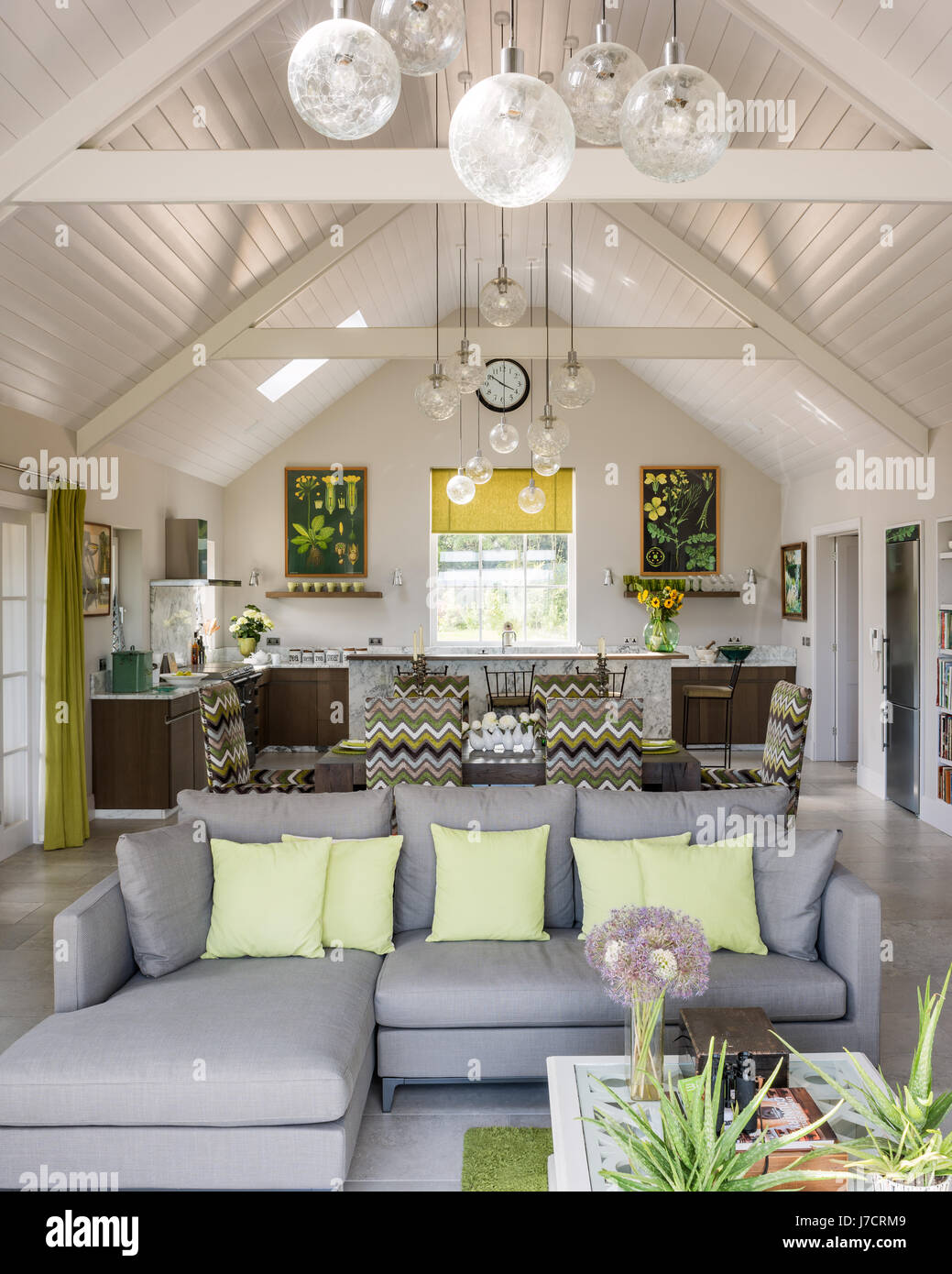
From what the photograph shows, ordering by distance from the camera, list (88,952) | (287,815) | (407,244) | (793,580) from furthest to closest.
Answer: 1. (793,580)
2. (407,244)
3. (287,815)
4. (88,952)

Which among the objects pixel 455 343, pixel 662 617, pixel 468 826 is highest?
pixel 455 343

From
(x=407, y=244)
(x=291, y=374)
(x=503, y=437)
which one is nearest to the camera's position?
(x=503, y=437)

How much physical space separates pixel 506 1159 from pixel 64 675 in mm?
4510

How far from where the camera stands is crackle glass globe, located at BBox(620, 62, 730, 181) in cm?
155

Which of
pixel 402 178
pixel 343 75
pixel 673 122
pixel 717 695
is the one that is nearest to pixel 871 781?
pixel 717 695

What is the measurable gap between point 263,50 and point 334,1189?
15.0 feet

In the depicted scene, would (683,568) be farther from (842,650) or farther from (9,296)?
(9,296)

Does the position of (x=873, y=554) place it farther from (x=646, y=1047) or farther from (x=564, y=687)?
(x=646, y=1047)

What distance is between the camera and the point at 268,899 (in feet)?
10.3

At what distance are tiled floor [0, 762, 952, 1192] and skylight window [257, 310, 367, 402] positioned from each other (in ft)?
12.5

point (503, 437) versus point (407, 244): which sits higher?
point (407, 244)

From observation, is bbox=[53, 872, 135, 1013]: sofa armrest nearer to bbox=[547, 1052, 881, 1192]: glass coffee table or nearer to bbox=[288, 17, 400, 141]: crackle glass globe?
bbox=[547, 1052, 881, 1192]: glass coffee table

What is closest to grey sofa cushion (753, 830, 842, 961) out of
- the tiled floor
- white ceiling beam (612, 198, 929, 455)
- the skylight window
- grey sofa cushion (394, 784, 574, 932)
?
the tiled floor

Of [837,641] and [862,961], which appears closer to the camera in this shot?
→ [862,961]
